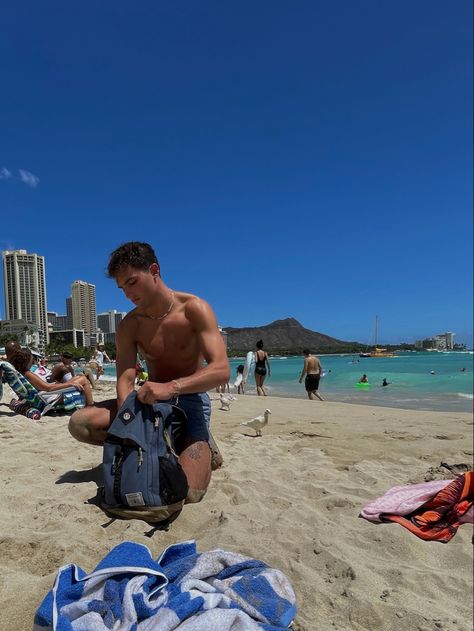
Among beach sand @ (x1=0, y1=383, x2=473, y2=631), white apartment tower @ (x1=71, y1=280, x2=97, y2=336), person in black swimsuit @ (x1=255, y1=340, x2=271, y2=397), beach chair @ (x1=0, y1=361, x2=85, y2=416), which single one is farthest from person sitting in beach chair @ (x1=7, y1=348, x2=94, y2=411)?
white apartment tower @ (x1=71, y1=280, x2=97, y2=336)

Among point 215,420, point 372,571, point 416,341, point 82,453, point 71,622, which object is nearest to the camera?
point 71,622

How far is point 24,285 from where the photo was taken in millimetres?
33969

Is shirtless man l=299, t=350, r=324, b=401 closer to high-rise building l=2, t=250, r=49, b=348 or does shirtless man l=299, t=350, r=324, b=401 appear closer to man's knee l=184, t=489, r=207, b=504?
man's knee l=184, t=489, r=207, b=504

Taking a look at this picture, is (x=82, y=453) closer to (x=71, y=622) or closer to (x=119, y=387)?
(x=119, y=387)

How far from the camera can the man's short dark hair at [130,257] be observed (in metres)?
2.60

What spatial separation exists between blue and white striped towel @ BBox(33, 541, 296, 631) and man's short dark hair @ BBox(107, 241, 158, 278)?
1.57m

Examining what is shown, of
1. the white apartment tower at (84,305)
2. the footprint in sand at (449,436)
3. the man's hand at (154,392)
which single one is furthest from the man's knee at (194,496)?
the white apartment tower at (84,305)

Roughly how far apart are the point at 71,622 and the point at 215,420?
4.75 metres

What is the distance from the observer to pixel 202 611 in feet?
4.41

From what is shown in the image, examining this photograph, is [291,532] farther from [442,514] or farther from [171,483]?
[442,514]

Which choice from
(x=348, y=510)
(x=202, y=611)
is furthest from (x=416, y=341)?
Result: (x=202, y=611)

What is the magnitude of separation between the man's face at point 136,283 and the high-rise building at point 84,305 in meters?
34.6

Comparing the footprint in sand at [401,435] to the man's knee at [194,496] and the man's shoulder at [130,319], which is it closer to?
the man's knee at [194,496]


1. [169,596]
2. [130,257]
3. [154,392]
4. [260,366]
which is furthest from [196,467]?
[260,366]
